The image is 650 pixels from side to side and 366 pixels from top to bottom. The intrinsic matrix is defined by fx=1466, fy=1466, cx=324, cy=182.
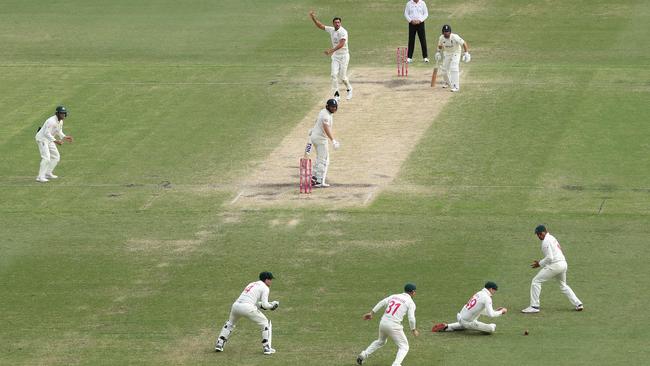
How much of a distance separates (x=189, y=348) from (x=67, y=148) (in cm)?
1693

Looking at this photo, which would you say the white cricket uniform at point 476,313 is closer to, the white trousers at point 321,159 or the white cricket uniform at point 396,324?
the white cricket uniform at point 396,324

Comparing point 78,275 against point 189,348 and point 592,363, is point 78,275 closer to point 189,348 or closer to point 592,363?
point 189,348

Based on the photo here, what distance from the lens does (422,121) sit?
4731 centimetres

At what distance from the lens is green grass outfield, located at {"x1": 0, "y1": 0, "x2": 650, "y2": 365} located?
105ft

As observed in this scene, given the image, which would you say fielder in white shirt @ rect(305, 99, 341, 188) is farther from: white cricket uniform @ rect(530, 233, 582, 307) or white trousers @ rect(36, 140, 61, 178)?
white cricket uniform @ rect(530, 233, 582, 307)

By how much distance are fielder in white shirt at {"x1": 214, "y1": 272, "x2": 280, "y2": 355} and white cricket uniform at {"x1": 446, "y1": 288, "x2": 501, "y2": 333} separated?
403cm

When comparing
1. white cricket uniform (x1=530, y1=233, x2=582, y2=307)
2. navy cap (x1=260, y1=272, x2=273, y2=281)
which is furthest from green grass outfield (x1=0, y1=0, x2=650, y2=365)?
navy cap (x1=260, y1=272, x2=273, y2=281)

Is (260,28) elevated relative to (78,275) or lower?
elevated

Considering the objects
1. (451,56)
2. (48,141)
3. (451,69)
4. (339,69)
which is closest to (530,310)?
(48,141)

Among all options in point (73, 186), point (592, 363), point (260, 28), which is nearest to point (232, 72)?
point (260, 28)

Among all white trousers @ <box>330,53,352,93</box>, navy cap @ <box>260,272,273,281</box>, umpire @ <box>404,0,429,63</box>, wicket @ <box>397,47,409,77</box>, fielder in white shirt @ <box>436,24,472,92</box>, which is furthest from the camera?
wicket @ <box>397,47,409,77</box>

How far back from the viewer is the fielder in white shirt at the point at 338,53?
47.2 metres

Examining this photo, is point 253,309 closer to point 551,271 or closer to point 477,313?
point 477,313

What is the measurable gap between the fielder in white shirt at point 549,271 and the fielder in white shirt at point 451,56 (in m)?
16.0
